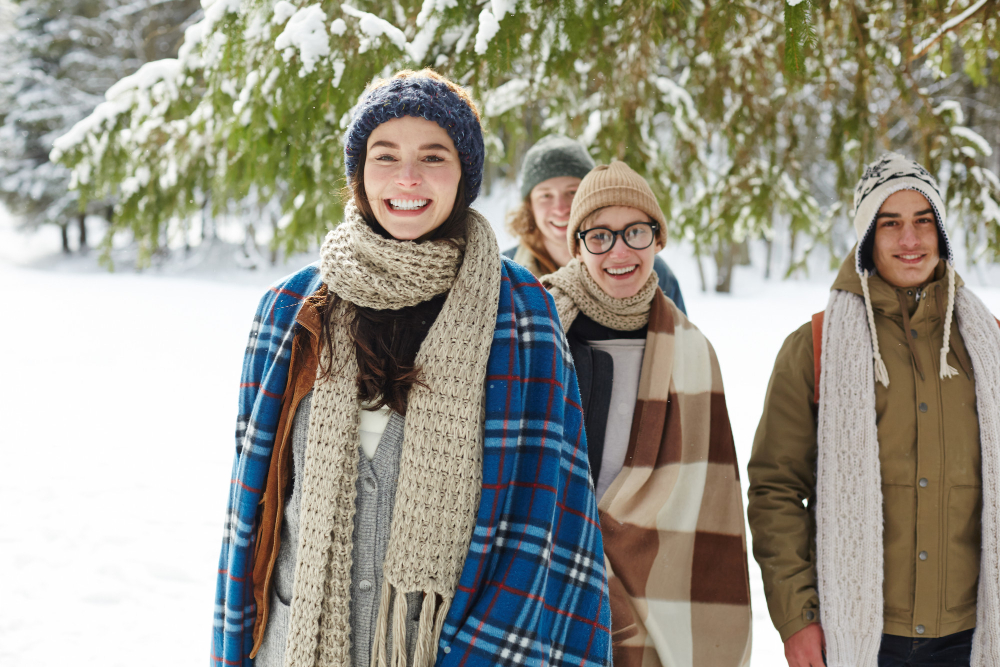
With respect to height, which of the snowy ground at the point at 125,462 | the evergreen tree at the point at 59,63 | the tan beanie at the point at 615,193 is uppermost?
the evergreen tree at the point at 59,63

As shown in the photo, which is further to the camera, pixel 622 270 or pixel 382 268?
pixel 622 270

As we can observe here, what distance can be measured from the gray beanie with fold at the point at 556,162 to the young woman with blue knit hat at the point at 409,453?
1.52 m

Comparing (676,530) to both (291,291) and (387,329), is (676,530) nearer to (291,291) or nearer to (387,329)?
(387,329)

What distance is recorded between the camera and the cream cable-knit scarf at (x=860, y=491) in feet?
5.96

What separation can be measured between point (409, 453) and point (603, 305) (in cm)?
94

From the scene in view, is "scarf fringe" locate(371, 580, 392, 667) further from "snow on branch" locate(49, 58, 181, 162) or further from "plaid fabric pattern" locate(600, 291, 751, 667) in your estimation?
"snow on branch" locate(49, 58, 181, 162)

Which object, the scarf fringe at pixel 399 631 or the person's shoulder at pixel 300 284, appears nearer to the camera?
the scarf fringe at pixel 399 631

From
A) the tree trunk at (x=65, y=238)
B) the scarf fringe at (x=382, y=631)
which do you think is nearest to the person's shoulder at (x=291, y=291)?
the scarf fringe at (x=382, y=631)

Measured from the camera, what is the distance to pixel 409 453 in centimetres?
149

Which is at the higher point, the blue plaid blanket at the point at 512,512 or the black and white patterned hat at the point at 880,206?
the black and white patterned hat at the point at 880,206

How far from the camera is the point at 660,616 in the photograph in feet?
6.31

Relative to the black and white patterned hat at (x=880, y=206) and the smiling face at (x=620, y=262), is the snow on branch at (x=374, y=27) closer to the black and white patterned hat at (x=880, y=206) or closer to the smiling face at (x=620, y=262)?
the smiling face at (x=620, y=262)

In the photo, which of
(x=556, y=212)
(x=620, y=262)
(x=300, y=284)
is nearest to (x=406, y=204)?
(x=300, y=284)

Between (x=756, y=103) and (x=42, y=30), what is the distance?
24.1m
